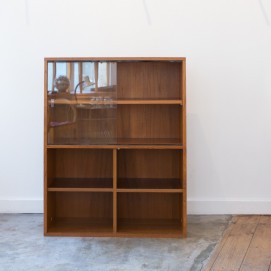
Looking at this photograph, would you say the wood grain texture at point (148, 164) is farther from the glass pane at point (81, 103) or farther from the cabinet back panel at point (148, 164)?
the glass pane at point (81, 103)

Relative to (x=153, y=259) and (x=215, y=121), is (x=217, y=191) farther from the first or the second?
(x=153, y=259)

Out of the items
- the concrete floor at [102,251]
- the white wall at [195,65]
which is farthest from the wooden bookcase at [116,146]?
the white wall at [195,65]

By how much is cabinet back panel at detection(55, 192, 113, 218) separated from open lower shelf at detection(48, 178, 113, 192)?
0.15m

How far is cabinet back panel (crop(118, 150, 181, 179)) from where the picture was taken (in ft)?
10.6

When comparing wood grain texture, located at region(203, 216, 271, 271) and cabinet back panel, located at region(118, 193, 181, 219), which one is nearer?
wood grain texture, located at region(203, 216, 271, 271)

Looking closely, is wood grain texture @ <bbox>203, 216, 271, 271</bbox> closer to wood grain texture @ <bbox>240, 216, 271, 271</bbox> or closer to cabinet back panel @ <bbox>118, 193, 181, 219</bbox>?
wood grain texture @ <bbox>240, 216, 271, 271</bbox>

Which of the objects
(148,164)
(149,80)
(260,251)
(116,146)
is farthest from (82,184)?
(260,251)

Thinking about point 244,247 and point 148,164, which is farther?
point 148,164

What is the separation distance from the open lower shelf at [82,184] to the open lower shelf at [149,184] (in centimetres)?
11

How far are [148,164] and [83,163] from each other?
58 cm

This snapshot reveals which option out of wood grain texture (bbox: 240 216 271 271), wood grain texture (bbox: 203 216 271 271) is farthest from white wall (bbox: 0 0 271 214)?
wood grain texture (bbox: 240 216 271 271)

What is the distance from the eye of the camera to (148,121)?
3199mm

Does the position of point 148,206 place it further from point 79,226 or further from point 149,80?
point 149,80

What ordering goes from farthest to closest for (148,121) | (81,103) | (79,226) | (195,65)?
(195,65) → (148,121) → (79,226) → (81,103)
